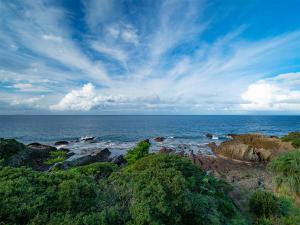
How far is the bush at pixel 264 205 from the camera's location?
31.0 ft

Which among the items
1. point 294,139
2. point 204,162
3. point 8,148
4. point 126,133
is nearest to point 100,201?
point 204,162

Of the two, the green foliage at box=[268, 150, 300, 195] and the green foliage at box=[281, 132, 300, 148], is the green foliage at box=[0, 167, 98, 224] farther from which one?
the green foliage at box=[281, 132, 300, 148]

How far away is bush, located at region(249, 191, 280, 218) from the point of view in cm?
944

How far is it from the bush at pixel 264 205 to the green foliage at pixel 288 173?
6.12 ft

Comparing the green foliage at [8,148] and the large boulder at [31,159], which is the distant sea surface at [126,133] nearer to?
the large boulder at [31,159]

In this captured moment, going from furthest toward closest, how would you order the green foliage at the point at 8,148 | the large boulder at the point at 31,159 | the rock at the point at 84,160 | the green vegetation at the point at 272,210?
the green foliage at the point at 8,148 < the large boulder at the point at 31,159 < the rock at the point at 84,160 < the green vegetation at the point at 272,210

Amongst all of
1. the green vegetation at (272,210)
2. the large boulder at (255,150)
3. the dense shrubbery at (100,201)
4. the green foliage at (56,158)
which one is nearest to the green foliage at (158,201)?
the dense shrubbery at (100,201)

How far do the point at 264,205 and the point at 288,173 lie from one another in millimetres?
3321

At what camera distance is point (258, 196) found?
1001 centimetres

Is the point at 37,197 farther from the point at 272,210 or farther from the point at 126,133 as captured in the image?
the point at 126,133

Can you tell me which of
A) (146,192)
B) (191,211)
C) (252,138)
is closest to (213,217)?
(191,211)

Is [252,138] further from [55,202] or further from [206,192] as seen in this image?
[55,202]

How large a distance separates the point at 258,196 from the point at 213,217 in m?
5.77

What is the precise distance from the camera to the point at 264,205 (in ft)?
31.3
